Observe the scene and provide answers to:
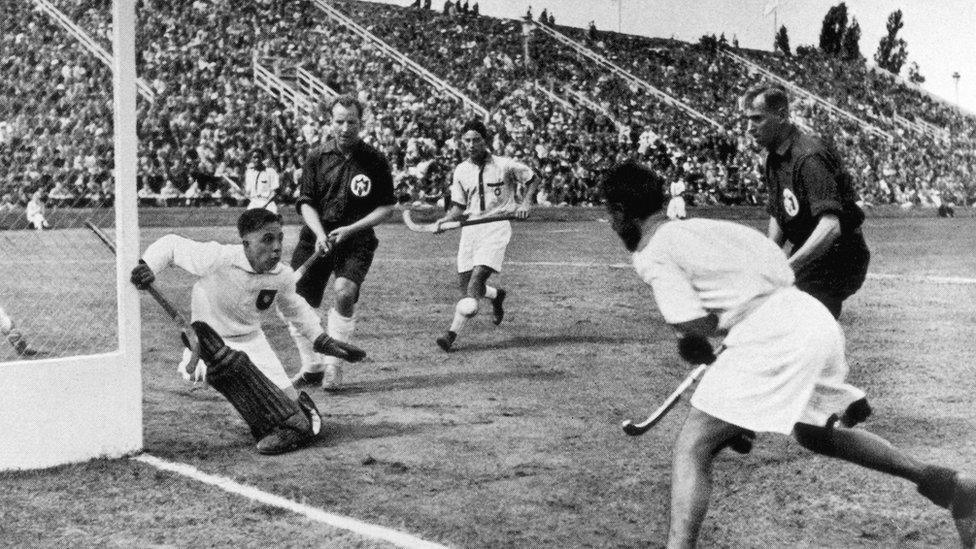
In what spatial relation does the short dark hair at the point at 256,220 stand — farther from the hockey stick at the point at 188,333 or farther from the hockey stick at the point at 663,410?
the hockey stick at the point at 663,410

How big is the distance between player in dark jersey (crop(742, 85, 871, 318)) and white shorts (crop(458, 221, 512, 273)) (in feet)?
12.7

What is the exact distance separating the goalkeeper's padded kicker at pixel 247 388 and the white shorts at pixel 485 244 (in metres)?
3.91

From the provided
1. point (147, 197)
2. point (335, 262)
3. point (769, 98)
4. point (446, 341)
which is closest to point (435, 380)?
point (335, 262)

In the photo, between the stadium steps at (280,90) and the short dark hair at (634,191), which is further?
the stadium steps at (280,90)

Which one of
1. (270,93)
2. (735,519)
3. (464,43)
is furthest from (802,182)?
(464,43)

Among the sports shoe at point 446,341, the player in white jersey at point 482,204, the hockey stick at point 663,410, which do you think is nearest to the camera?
the hockey stick at point 663,410

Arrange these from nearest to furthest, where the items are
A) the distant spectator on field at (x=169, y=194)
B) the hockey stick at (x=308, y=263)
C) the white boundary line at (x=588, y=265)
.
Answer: the hockey stick at (x=308, y=263) → the white boundary line at (x=588, y=265) → the distant spectator on field at (x=169, y=194)

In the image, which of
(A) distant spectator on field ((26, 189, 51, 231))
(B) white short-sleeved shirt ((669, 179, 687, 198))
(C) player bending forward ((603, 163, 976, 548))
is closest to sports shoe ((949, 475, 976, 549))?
(C) player bending forward ((603, 163, 976, 548))

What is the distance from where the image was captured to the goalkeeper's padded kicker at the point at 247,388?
5.59 m

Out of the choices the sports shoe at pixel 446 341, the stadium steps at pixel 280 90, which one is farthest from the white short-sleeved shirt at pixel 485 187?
the stadium steps at pixel 280 90

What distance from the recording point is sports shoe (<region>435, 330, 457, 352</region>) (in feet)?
29.5

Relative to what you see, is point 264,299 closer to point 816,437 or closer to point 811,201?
point 811,201

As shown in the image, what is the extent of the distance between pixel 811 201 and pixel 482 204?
454cm

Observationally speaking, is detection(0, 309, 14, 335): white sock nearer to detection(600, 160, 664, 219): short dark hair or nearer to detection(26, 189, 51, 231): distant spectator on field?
detection(26, 189, 51, 231): distant spectator on field
